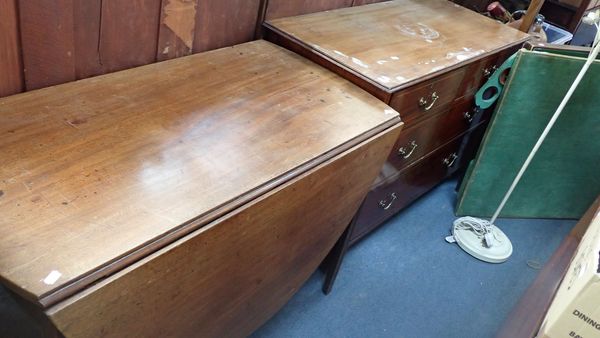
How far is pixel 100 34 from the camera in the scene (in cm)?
117

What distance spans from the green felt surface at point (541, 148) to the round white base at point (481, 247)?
0.15 meters

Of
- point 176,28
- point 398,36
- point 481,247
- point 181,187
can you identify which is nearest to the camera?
point 181,187

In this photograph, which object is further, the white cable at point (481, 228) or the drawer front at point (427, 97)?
the white cable at point (481, 228)

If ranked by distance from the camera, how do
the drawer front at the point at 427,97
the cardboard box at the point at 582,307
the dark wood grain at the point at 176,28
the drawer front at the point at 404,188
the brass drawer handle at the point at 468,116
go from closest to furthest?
1. the cardboard box at the point at 582,307
2. the dark wood grain at the point at 176,28
3. the drawer front at the point at 427,97
4. the drawer front at the point at 404,188
5. the brass drawer handle at the point at 468,116

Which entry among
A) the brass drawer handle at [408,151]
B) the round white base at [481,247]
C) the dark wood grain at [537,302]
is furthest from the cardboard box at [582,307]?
the round white base at [481,247]

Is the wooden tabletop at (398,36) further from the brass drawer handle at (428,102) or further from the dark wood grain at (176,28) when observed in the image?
the dark wood grain at (176,28)

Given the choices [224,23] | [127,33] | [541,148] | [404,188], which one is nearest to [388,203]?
[404,188]

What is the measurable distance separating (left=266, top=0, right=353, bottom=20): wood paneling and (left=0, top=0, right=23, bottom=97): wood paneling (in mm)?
777

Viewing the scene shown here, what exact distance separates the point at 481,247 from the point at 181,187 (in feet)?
5.40

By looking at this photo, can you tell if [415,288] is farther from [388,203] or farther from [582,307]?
[582,307]

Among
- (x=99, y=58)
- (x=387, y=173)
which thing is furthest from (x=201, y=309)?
(x=387, y=173)

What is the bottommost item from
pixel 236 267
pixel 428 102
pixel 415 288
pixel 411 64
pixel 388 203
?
pixel 415 288

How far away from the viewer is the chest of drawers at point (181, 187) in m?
0.77

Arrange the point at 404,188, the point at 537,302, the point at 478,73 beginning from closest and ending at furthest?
1. the point at 537,302
2. the point at 478,73
3. the point at 404,188
